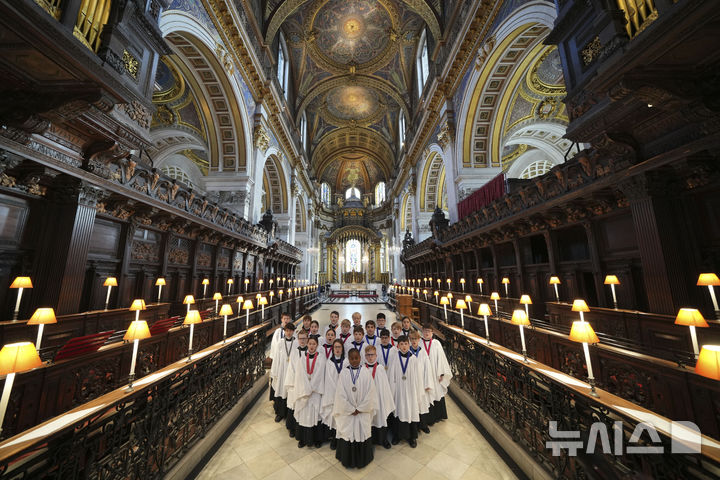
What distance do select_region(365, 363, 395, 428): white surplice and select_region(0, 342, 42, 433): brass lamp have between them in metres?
2.82

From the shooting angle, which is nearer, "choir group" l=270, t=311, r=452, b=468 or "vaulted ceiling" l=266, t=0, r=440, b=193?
"choir group" l=270, t=311, r=452, b=468

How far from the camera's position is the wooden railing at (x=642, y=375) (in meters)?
2.46

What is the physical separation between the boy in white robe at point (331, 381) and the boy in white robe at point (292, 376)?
46cm

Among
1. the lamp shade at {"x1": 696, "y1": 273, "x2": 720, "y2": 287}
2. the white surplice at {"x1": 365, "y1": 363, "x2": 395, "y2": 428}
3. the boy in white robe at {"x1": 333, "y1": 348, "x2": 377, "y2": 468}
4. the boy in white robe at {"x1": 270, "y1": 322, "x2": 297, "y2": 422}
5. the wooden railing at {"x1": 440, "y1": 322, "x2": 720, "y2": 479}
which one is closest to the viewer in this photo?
the wooden railing at {"x1": 440, "y1": 322, "x2": 720, "y2": 479}

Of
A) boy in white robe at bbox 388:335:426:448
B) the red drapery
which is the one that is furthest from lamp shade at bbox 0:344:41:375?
the red drapery

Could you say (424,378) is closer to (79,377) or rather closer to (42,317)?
(79,377)

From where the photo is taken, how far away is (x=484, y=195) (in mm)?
9633

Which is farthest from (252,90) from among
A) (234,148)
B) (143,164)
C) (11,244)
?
(11,244)

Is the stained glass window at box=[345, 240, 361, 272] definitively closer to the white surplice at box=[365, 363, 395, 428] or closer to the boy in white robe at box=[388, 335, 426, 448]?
the boy in white robe at box=[388, 335, 426, 448]

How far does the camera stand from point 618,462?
6.97 ft

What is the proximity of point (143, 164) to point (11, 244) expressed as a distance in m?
2.46

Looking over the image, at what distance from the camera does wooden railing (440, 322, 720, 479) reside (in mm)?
1658

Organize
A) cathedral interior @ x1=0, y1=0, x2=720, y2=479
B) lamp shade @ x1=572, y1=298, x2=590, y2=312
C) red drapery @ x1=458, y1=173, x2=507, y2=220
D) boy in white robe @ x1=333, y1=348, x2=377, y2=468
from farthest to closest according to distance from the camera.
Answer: red drapery @ x1=458, y1=173, x2=507, y2=220 → lamp shade @ x1=572, y1=298, x2=590, y2=312 → boy in white robe @ x1=333, y1=348, x2=377, y2=468 → cathedral interior @ x1=0, y1=0, x2=720, y2=479

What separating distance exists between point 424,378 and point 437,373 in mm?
365
